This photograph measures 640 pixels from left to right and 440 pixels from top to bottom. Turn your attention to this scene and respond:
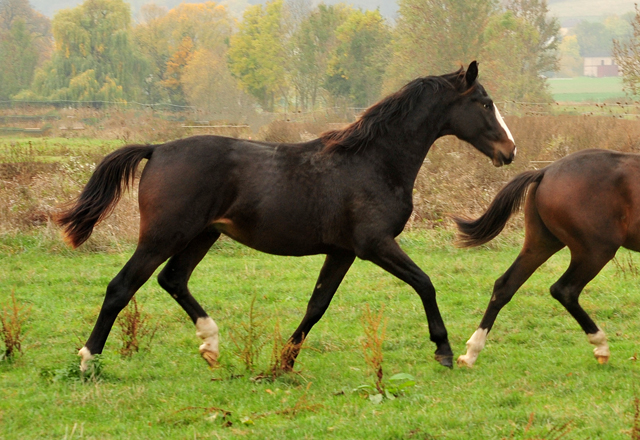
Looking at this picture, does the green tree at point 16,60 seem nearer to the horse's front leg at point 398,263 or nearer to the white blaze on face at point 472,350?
the horse's front leg at point 398,263

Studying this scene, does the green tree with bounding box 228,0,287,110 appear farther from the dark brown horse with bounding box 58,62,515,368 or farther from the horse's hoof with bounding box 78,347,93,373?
the horse's hoof with bounding box 78,347,93,373

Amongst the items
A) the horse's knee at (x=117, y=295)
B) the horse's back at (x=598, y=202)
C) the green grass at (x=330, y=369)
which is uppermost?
the horse's back at (x=598, y=202)

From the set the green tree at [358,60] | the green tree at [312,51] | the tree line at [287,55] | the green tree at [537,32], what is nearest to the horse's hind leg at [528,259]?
the tree line at [287,55]

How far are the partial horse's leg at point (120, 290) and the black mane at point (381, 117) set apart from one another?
1562 millimetres

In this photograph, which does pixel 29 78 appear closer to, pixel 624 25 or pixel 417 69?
pixel 417 69

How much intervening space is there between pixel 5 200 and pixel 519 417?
919 cm

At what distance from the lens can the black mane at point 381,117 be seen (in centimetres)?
536

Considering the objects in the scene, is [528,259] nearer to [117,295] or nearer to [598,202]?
[598,202]

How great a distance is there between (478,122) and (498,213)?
0.84 metres

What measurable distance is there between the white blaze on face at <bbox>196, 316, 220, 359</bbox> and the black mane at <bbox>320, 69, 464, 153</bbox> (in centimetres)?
165

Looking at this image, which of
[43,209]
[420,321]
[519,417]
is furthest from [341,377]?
[43,209]

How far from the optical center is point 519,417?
4.12m

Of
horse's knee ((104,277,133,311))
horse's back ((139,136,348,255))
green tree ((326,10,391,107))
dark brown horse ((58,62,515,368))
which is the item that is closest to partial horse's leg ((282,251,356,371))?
dark brown horse ((58,62,515,368))

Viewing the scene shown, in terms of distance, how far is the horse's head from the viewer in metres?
5.59
